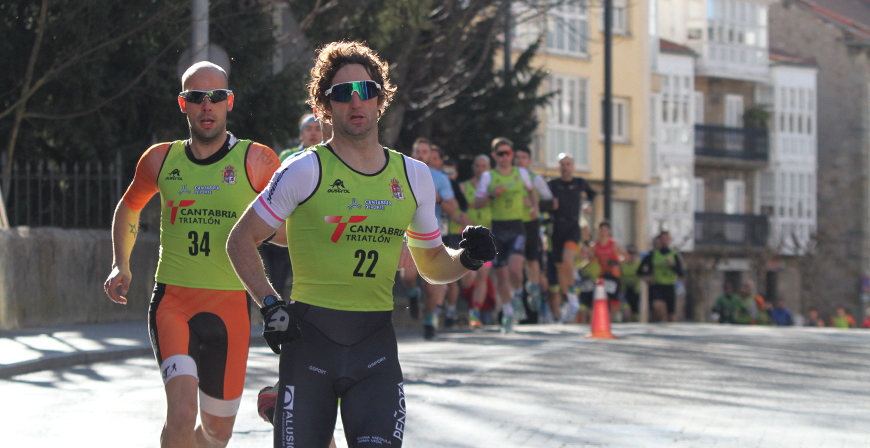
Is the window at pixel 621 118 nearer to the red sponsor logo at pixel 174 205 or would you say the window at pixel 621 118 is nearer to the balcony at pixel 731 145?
the balcony at pixel 731 145

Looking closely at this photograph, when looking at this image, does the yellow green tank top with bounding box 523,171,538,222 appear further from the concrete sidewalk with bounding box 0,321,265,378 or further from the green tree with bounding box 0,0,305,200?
the green tree with bounding box 0,0,305,200

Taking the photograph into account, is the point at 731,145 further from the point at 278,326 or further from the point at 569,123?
the point at 278,326

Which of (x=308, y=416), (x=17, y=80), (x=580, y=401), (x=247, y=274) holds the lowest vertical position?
(x=580, y=401)

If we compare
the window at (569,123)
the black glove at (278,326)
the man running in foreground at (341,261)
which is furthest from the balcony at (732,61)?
the black glove at (278,326)

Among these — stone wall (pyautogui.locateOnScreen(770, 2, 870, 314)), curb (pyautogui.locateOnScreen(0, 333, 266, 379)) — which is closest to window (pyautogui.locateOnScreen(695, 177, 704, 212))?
stone wall (pyautogui.locateOnScreen(770, 2, 870, 314))

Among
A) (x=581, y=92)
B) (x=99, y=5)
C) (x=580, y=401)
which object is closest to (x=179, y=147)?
(x=580, y=401)

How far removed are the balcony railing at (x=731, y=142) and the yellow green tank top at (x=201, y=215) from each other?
1998 inches

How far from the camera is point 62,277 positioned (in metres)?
Answer: 15.9

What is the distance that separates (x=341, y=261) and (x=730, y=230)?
54300 millimetres

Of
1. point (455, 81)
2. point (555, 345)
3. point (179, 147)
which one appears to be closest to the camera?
point (179, 147)

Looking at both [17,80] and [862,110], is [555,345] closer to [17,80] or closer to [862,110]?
[17,80]

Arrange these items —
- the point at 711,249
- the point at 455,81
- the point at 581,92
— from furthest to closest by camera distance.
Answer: the point at 711,249, the point at 581,92, the point at 455,81

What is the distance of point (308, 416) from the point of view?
4.46 m

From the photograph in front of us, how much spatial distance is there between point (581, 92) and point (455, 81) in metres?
20.3
